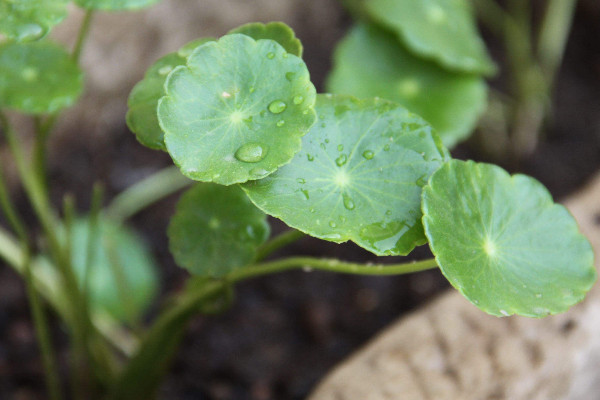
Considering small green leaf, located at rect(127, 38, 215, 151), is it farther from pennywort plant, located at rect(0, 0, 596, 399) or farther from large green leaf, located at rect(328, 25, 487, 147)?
large green leaf, located at rect(328, 25, 487, 147)

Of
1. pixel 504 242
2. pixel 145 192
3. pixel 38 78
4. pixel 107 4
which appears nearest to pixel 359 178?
pixel 504 242

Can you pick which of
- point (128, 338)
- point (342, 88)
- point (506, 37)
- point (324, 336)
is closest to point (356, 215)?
point (342, 88)

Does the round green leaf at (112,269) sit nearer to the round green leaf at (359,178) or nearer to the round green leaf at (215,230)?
the round green leaf at (215,230)

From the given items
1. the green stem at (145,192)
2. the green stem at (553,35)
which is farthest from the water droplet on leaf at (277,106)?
the green stem at (553,35)

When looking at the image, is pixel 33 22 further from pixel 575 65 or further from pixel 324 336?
pixel 575 65

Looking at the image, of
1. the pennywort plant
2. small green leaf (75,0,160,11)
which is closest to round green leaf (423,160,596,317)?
the pennywort plant

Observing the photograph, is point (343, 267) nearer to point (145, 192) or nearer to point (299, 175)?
point (299, 175)
